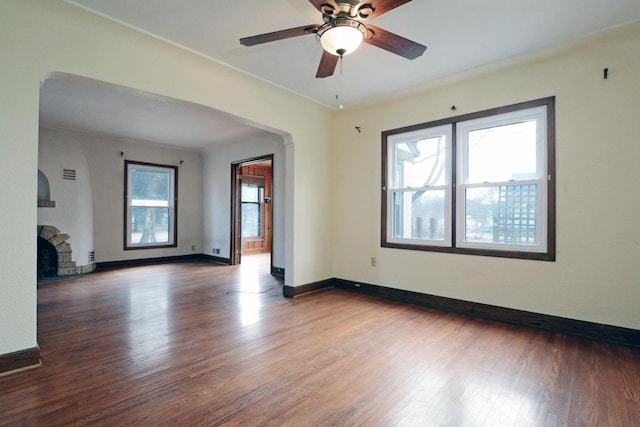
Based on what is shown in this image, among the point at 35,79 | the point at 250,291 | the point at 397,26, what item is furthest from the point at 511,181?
the point at 35,79

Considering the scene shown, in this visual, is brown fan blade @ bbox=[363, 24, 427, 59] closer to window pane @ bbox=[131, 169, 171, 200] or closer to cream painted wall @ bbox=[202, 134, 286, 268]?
cream painted wall @ bbox=[202, 134, 286, 268]

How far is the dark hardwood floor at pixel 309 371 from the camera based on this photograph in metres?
1.78

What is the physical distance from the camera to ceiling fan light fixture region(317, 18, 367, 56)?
2.11 metres

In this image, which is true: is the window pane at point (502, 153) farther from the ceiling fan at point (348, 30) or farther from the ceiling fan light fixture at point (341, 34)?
the ceiling fan light fixture at point (341, 34)

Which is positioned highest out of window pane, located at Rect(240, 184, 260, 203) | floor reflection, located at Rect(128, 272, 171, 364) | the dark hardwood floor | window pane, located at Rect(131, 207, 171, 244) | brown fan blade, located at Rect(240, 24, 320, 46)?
brown fan blade, located at Rect(240, 24, 320, 46)

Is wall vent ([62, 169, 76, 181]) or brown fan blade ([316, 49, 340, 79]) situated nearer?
brown fan blade ([316, 49, 340, 79])

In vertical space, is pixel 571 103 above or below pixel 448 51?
below

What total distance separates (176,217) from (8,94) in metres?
5.39

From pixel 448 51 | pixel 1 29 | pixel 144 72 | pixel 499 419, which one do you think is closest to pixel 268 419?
pixel 499 419

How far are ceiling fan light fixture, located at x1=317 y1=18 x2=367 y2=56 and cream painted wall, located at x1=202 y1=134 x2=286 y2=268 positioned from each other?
11.5 feet

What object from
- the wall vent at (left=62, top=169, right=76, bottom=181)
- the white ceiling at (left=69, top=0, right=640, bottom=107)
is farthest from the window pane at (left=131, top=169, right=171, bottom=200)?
the white ceiling at (left=69, top=0, right=640, bottom=107)

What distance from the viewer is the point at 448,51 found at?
121 inches

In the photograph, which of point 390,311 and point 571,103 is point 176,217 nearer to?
point 390,311

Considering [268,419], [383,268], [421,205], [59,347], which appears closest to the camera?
[268,419]
